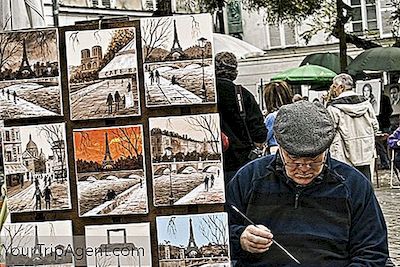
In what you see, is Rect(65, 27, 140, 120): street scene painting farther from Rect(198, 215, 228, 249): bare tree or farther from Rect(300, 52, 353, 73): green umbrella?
Rect(300, 52, 353, 73): green umbrella

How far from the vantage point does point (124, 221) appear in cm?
390

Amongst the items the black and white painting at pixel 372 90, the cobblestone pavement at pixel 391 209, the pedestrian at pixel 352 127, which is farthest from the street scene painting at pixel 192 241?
the black and white painting at pixel 372 90

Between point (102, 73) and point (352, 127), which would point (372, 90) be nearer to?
point (352, 127)

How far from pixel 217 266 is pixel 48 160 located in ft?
2.76

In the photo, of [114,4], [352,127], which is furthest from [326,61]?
[352,127]

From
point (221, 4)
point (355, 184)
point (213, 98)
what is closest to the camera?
point (355, 184)

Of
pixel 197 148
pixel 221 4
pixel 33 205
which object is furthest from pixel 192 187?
pixel 221 4

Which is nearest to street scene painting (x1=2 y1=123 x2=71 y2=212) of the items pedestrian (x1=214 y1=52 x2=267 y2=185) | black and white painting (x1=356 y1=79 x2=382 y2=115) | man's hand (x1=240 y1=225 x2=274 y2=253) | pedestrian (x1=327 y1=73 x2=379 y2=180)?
man's hand (x1=240 y1=225 x2=274 y2=253)

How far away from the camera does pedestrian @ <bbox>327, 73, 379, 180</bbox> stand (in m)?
9.08

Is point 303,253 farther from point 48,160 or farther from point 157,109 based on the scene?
point 48,160

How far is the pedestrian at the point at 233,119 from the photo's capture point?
6.09 meters

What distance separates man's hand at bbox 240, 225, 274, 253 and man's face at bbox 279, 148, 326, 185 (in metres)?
0.23

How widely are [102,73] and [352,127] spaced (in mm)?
5699

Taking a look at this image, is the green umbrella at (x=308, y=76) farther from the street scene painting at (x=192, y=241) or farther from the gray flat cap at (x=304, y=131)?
the gray flat cap at (x=304, y=131)
